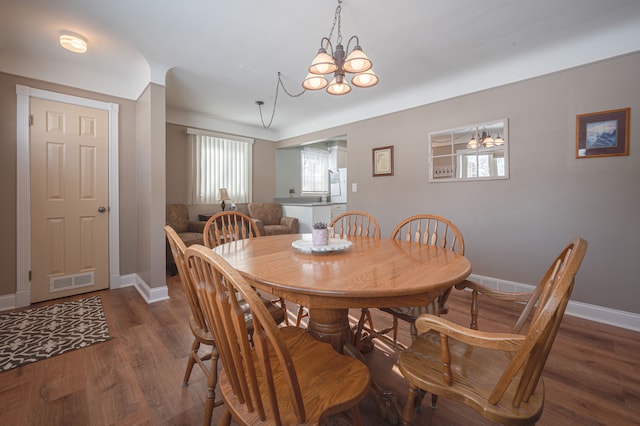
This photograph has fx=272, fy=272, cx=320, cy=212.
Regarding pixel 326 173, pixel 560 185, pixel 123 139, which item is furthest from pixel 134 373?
pixel 326 173

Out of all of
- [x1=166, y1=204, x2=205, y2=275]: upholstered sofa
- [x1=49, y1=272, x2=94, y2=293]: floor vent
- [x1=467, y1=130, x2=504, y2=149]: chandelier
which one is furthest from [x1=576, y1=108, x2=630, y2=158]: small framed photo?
[x1=49, y1=272, x2=94, y2=293]: floor vent

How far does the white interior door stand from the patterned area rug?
0.34 m

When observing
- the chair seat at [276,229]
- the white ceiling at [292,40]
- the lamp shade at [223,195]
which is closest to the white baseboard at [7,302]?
the white ceiling at [292,40]

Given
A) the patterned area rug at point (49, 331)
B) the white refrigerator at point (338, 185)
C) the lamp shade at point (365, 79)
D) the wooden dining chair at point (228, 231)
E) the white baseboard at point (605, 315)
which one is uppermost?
the lamp shade at point (365, 79)

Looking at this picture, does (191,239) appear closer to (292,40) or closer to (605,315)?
(292,40)

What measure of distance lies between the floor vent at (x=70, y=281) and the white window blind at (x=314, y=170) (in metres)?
4.11

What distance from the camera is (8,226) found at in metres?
2.58

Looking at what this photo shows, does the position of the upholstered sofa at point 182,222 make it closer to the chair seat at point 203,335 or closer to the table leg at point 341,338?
the chair seat at point 203,335

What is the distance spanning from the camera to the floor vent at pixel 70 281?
110 inches

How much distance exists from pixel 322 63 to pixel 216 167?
3689 mm

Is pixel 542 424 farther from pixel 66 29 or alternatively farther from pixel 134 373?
pixel 66 29

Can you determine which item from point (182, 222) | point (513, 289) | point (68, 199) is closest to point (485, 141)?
point (513, 289)

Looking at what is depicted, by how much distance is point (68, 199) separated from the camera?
2.87 meters

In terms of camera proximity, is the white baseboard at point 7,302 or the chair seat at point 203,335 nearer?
the chair seat at point 203,335
